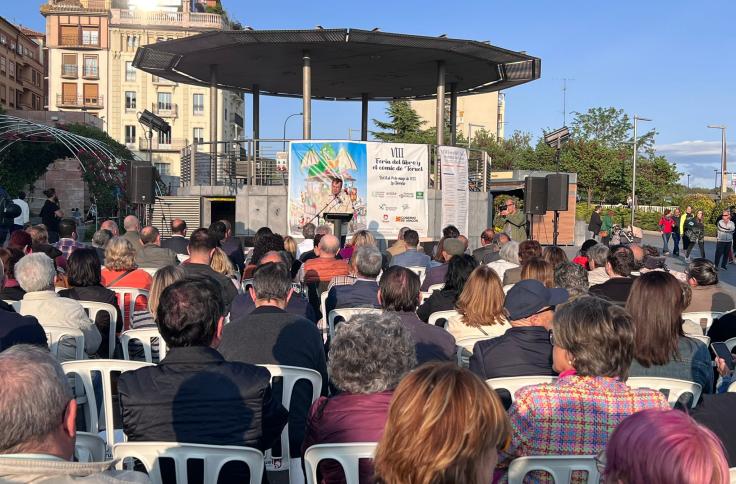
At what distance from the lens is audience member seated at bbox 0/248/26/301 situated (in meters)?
5.79

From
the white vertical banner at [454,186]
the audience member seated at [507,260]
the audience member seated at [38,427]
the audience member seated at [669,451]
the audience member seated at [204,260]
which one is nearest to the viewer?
the audience member seated at [669,451]

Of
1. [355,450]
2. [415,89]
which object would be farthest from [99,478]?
[415,89]

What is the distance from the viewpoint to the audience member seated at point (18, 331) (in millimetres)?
4137

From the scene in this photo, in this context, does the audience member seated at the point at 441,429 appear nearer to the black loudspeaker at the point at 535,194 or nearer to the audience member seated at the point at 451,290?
the audience member seated at the point at 451,290

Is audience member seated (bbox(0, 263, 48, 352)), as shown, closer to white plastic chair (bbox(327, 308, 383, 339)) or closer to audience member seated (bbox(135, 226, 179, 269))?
white plastic chair (bbox(327, 308, 383, 339))

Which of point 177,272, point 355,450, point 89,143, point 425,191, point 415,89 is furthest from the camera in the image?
point 89,143

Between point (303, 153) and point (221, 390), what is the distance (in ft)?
40.8

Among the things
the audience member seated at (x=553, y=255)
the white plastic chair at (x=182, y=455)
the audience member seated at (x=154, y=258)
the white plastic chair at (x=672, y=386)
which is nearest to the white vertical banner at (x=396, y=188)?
the audience member seated at (x=154, y=258)

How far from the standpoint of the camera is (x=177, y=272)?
4.91 meters

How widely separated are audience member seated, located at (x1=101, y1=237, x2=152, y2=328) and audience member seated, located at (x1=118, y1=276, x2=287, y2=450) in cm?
346

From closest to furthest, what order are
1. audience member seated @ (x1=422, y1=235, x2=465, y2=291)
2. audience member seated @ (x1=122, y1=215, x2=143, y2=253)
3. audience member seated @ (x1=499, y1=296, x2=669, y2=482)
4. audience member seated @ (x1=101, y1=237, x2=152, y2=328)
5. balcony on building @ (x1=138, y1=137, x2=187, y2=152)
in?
audience member seated @ (x1=499, y1=296, x2=669, y2=482), audience member seated @ (x1=101, y1=237, x2=152, y2=328), audience member seated @ (x1=422, y1=235, x2=465, y2=291), audience member seated @ (x1=122, y1=215, x2=143, y2=253), balcony on building @ (x1=138, y1=137, x2=187, y2=152)

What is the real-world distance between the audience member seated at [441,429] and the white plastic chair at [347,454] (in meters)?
0.66

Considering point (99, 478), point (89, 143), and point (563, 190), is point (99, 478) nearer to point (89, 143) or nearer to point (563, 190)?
point (563, 190)

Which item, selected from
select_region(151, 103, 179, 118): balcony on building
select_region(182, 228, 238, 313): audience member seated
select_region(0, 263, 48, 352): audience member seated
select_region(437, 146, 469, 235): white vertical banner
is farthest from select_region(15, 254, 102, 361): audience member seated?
select_region(151, 103, 179, 118): balcony on building
